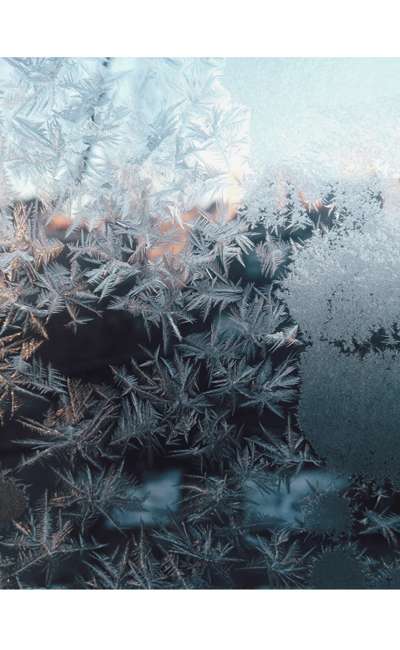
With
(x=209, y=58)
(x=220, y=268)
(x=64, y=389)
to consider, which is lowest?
(x=64, y=389)

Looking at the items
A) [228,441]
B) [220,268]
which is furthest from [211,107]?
[228,441]

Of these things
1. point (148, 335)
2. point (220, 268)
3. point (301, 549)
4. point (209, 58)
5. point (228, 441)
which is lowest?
point (301, 549)

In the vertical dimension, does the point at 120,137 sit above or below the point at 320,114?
below

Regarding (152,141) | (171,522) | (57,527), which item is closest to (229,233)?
(152,141)

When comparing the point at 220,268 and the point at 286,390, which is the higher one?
the point at 220,268
